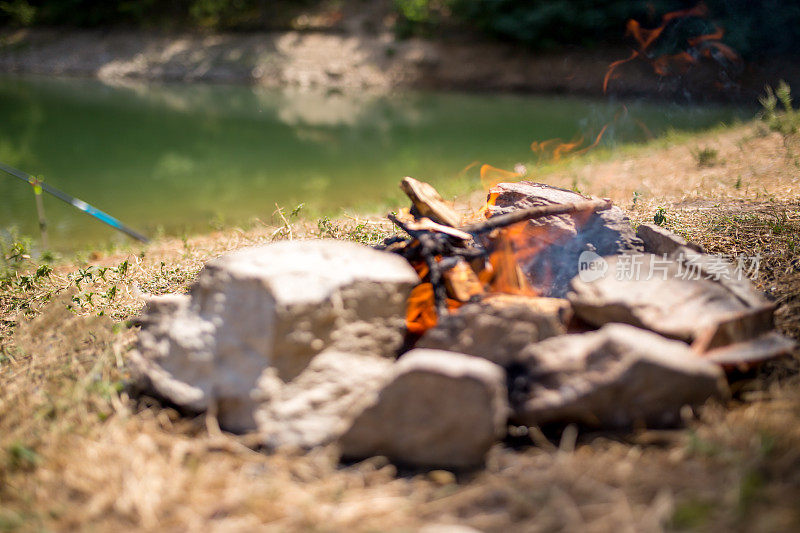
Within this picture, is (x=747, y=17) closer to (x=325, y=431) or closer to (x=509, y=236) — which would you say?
(x=509, y=236)

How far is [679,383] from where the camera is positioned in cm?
194

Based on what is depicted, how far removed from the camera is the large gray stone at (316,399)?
2070 mm

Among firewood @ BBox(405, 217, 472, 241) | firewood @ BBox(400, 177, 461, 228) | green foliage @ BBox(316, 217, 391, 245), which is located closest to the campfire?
firewood @ BBox(405, 217, 472, 241)

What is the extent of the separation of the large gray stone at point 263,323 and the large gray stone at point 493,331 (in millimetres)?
202

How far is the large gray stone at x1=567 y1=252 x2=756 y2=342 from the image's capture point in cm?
227

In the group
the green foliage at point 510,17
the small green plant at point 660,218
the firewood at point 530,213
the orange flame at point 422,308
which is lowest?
the orange flame at point 422,308

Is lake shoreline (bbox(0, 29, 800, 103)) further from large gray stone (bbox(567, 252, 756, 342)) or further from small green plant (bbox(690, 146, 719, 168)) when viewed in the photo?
large gray stone (bbox(567, 252, 756, 342))

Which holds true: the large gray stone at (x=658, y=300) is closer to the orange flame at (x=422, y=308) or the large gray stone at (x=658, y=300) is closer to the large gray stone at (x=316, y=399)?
the orange flame at (x=422, y=308)

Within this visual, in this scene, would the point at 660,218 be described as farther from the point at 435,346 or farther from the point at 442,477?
the point at 442,477

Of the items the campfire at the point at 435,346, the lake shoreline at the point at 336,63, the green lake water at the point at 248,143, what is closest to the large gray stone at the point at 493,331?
the campfire at the point at 435,346

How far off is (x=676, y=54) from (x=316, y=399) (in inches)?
285

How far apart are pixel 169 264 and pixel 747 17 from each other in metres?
13.7

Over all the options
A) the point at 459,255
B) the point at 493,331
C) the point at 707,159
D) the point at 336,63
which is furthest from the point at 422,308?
the point at 336,63

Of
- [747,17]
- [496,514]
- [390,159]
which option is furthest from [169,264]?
[747,17]
